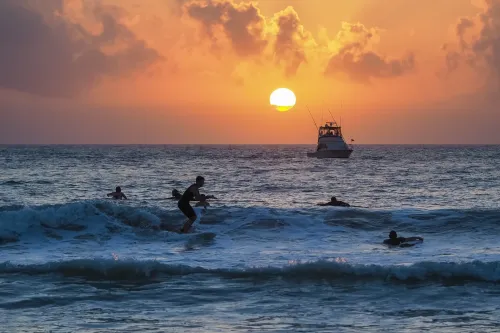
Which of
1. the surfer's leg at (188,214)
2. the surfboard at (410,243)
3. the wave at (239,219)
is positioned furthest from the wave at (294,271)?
the wave at (239,219)

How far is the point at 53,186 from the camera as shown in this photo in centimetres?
3975

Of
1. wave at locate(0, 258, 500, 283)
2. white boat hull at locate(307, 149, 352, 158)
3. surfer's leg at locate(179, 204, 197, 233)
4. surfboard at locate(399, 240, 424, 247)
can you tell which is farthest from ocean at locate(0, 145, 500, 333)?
white boat hull at locate(307, 149, 352, 158)

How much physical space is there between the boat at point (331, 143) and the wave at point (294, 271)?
252ft

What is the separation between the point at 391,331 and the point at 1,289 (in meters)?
7.51

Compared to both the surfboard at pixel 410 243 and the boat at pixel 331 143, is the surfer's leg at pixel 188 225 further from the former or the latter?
the boat at pixel 331 143

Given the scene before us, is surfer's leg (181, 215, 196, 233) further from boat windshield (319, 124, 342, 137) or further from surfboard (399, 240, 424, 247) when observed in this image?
boat windshield (319, 124, 342, 137)

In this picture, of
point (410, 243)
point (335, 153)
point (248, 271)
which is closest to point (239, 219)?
point (410, 243)

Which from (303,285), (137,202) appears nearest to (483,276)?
(303,285)

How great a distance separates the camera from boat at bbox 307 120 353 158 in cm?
9000

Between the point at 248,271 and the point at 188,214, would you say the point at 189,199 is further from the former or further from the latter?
the point at 248,271

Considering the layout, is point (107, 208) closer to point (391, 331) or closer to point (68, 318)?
point (68, 318)

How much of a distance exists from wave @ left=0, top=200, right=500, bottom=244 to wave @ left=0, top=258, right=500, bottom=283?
5.23 meters

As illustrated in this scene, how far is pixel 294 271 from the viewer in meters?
13.5

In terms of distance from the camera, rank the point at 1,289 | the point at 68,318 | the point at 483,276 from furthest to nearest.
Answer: the point at 483,276
the point at 1,289
the point at 68,318
